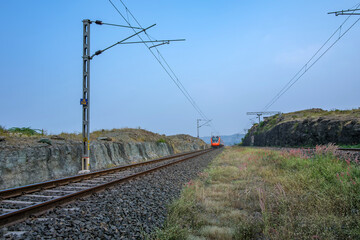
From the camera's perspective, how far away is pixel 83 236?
3.48m

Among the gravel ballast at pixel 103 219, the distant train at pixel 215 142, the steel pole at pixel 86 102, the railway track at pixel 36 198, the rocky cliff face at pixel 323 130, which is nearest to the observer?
the gravel ballast at pixel 103 219

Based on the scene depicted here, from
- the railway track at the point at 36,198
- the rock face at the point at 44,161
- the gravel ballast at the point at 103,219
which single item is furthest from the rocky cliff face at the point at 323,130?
the railway track at the point at 36,198

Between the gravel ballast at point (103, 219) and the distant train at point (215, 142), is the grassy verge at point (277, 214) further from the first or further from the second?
the distant train at point (215, 142)

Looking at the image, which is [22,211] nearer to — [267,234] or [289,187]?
[267,234]

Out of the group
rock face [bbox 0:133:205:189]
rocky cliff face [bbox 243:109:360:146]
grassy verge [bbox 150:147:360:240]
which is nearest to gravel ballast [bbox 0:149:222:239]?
grassy verge [bbox 150:147:360:240]

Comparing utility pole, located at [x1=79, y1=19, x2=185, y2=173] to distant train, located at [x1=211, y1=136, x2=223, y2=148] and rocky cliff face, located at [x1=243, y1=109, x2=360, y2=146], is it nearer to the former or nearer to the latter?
rocky cliff face, located at [x1=243, y1=109, x2=360, y2=146]

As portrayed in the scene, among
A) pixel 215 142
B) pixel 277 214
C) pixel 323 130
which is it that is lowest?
pixel 277 214

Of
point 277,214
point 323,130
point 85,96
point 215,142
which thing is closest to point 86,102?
point 85,96

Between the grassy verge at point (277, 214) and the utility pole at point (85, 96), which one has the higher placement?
the utility pole at point (85, 96)

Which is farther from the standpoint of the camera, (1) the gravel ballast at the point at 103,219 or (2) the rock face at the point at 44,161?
(2) the rock face at the point at 44,161

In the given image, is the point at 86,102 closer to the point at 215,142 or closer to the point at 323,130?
the point at 323,130

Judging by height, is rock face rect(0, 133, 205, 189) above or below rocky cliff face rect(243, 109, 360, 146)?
below

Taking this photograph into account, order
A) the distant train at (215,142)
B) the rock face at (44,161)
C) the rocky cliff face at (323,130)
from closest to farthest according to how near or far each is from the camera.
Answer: the rock face at (44,161), the rocky cliff face at (323,130), the distant train at (215,142)

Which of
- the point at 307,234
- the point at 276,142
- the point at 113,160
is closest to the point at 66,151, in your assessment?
the point at 113,160
